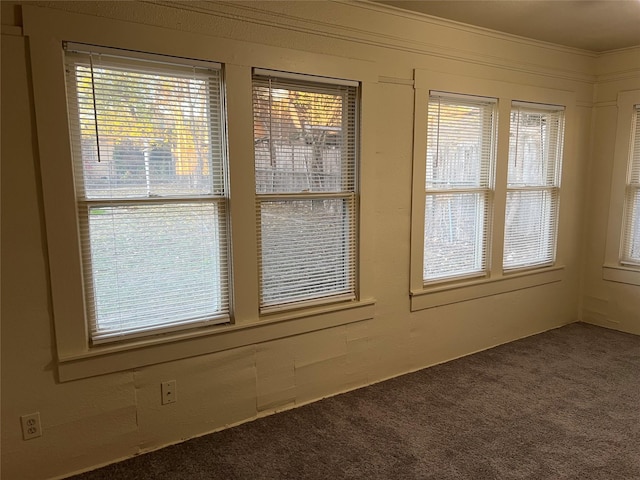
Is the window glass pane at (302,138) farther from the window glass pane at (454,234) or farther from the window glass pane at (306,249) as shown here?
the window glass pane at (454,234)

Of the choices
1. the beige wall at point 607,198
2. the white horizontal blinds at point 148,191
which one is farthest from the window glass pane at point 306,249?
the beige wall at point 607,198

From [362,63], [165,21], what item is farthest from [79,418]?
[362,63]

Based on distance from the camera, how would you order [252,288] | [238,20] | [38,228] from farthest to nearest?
[252,288] < [238,20] < [38,228]

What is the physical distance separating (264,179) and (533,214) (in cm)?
267

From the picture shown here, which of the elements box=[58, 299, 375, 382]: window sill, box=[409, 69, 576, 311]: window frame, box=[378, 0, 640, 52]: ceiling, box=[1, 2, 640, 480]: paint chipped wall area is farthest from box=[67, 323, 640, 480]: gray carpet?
box=[378, 0, 640, 52]: ceiling

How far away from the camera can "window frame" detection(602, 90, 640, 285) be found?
13.3ft

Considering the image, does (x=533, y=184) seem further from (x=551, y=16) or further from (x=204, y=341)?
(x=204, y=341)

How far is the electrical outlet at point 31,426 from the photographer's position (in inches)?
83.0

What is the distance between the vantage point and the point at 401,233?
126 inches

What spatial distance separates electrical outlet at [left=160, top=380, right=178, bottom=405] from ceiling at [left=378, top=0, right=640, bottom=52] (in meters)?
2.63

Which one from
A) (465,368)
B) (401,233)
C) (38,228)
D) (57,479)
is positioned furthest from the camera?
(465,368)

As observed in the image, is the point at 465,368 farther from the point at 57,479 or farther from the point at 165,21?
the point at 165,21

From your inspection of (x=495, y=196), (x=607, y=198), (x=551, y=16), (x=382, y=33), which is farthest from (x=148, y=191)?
(x=607, y=198)

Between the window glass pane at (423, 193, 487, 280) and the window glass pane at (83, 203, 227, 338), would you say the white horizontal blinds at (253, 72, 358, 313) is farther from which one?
the window glass pane at (423, 193, 487, 280)
